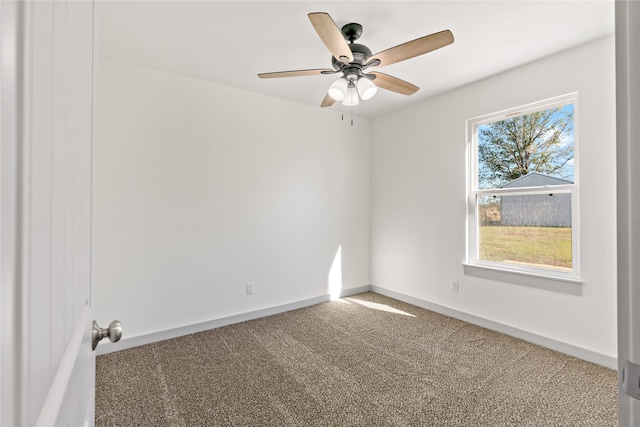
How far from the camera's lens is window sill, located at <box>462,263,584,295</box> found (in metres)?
2.54

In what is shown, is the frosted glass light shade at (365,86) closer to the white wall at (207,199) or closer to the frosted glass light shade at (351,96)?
the frosted glass light shade at (351,96)

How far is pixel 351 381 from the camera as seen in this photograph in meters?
2.15

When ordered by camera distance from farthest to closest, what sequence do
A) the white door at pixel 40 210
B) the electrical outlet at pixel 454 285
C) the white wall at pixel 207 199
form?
the electrical outlet at pixel 454 285 → the white wall at pixel 207 199 → the white door at pixel 40 210

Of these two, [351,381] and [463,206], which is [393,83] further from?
[351,381]

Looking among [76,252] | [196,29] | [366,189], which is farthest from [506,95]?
[76,252]

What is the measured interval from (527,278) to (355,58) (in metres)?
2.42

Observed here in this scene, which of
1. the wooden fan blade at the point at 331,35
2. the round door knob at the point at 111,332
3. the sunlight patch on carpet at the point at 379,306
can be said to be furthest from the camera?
the sunlight patch on carpet at the point at 379,306

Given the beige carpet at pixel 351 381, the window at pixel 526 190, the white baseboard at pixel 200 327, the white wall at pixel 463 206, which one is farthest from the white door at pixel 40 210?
the window at pixel 526 190

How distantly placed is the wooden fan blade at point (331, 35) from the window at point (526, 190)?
195 cm

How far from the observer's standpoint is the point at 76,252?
23.2 inches

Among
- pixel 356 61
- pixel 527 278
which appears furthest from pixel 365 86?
pixel 527 278

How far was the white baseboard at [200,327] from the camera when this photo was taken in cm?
263

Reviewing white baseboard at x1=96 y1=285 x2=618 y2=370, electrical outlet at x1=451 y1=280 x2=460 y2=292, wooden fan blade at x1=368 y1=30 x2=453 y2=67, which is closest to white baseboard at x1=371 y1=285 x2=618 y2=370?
white baseboard at x1=96 y1=285 x2=618 y2=370

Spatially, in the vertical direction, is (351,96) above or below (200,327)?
above
